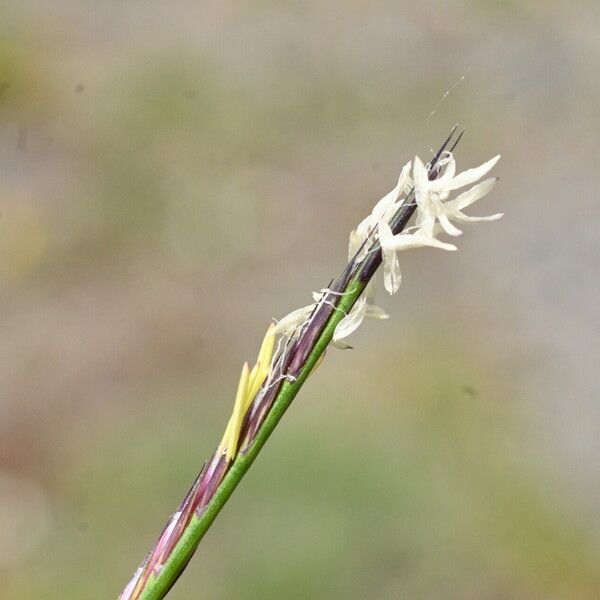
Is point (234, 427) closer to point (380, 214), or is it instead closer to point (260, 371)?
point (260, 371)

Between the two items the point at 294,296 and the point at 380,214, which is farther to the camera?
the point at 294,296

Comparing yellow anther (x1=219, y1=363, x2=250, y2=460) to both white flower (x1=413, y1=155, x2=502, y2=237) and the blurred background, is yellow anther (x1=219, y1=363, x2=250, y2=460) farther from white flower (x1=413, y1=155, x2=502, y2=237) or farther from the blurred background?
the blurred background

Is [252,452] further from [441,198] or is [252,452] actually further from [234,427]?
[441,198]

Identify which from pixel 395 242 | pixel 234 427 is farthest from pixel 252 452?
pixel 395 242

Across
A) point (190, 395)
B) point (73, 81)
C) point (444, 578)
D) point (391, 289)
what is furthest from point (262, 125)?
point (391, 289)

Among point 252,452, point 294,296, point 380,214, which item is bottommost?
point 252,452

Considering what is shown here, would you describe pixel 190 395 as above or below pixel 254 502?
above

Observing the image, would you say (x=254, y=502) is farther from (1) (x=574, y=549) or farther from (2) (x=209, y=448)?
(1) (x=574, y=549)

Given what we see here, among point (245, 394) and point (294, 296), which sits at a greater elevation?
point (294, 296)
